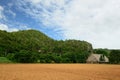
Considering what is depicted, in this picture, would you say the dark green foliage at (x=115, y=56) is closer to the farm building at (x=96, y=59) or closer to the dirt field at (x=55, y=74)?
the farm building at (x=96, y=59)

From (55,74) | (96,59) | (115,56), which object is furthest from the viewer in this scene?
(96,59)

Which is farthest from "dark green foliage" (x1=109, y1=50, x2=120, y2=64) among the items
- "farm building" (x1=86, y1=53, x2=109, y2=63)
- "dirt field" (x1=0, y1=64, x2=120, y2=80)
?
"dirt field" (x1=0, y1=64, x2=120, y2=80)

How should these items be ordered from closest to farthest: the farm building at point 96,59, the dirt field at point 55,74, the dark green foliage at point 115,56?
the dirt field at point 55,74 → the dark green foliage at point 115,56 → the farm building at point 96,59

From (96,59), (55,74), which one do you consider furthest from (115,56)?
(55,74)

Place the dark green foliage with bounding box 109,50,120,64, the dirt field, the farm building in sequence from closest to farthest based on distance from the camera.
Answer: the dirt field
the dark green foliage with bounding box 109,50,120,64
the farm building

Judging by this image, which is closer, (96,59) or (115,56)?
(115,56)

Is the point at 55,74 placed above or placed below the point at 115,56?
below

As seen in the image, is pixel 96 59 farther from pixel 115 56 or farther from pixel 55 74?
pixel 55 74

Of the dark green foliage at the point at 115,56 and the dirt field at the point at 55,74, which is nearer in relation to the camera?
the dirt field at the point at 55,74

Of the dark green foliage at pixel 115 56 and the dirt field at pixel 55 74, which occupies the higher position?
the dark green foliage at pixel 115 56

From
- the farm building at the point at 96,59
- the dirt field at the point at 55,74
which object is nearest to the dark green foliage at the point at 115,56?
the farm building at the point at 96,59

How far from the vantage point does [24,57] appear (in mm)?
62594

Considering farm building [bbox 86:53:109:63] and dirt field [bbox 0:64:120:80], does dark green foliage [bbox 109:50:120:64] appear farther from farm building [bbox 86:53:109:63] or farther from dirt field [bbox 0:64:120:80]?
dirt field [bbox 0:64:120:80]

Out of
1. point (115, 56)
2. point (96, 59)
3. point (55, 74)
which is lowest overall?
point (55, 74)
